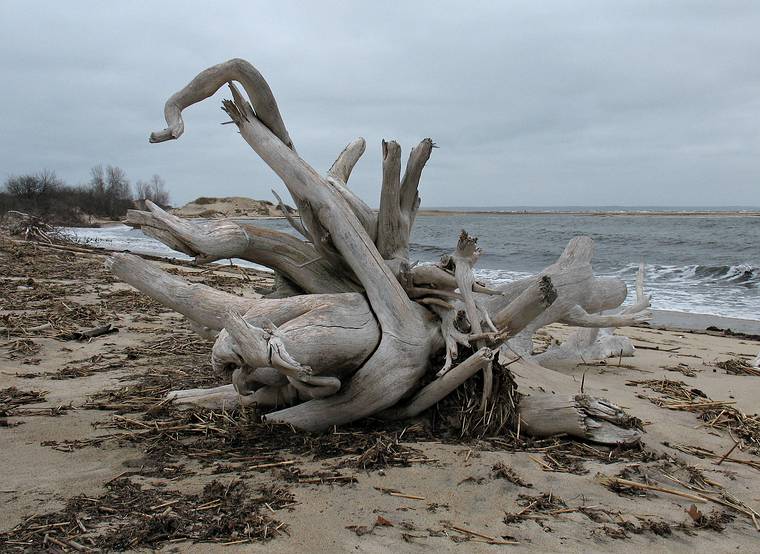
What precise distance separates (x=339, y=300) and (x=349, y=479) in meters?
1.19

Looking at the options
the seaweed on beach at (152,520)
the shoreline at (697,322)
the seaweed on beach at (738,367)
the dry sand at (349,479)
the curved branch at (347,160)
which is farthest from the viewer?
the shoreline at (697,322)

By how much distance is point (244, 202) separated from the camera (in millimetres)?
82188

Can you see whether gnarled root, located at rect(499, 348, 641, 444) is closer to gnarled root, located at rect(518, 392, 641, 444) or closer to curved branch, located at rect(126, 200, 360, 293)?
gnarled root, located at rect(518, 392, 641, 444)

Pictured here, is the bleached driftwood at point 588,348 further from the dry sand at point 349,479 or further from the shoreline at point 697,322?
the shoreline at point 697,322

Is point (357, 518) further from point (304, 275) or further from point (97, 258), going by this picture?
point (97, 258)

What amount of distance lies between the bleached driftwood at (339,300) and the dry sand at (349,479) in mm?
247

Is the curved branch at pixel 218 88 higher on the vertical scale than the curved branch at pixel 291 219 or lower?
higher

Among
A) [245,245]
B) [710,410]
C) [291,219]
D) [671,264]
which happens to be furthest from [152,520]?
[671,264]

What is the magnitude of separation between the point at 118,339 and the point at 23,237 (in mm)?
13711

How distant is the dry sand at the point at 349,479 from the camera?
8.03ft

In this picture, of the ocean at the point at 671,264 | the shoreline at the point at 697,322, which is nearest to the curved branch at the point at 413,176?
the shoreline at the point at 697,322

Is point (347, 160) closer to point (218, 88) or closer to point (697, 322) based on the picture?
point (218, 88)

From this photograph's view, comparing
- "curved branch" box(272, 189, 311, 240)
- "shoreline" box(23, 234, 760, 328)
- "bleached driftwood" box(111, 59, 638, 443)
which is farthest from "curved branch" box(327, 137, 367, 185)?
"shoreline" box(23, 234, 760, 328)

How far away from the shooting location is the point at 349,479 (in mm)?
2895
